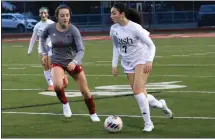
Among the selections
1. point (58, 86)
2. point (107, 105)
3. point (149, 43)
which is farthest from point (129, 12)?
point (107, 105)

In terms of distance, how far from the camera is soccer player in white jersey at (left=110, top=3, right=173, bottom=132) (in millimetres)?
11906

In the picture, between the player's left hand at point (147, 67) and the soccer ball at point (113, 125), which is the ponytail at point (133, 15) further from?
the soccer ball at point (113, 125)

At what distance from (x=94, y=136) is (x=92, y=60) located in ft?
59.4

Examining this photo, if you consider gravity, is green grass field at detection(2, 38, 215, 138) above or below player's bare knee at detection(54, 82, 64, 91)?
below

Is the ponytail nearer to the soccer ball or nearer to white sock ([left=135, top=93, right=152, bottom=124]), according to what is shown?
white sock ([left=135, top=93, right=152, bottom=124])

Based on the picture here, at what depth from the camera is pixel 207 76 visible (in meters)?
21.1

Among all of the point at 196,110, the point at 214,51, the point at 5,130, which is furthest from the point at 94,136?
the point at 214,51

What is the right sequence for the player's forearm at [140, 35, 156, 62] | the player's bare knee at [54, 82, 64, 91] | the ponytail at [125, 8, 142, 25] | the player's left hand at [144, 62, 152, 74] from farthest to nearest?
the player's bare knee at [54, 82, 64, 91] < the ponytail at [125, 8, 142, 25] < the player's forearm at [140, 35, 156, 62] < the player's left hand at [144, 62, 152, 74]

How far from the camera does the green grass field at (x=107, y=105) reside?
11.7m

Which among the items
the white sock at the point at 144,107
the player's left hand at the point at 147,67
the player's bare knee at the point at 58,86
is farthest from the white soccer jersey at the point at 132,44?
the player's bare knee at the point at 58,86

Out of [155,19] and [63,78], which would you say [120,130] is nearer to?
[63,78]

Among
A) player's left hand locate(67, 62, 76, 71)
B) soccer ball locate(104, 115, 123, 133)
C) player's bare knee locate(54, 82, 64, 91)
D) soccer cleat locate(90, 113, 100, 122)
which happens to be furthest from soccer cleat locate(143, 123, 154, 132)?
player's bare knee locate(54, 82, 64, 91)

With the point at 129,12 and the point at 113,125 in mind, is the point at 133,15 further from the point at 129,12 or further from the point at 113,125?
the point at 113,125

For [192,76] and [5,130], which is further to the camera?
[192,76]
